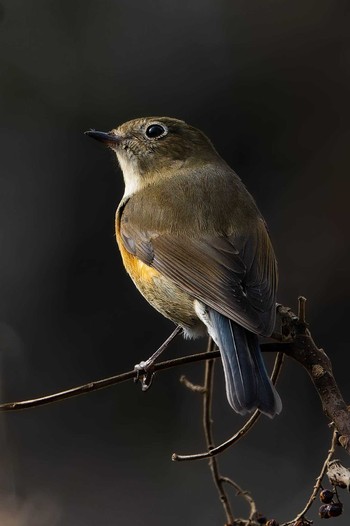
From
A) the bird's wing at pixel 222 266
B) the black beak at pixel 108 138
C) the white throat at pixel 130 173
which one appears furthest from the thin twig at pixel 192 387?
the black beak at pixel 108 138

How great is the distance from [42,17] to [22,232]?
3.98ft

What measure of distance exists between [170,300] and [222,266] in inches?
6.5

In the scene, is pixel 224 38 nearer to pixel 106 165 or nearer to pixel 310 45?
pixel 310 45

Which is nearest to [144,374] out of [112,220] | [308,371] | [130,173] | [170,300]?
[170,300]

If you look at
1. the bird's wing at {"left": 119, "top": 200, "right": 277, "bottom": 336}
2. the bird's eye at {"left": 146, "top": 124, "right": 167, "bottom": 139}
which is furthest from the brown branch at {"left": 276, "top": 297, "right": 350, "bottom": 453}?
the bird's eye at {"left": 146, "top": 124, "right": 167, "bottom": 139}

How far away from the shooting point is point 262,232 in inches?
100

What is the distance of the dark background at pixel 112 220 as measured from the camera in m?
4.00

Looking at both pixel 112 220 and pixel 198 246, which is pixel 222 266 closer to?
pixel 198 246

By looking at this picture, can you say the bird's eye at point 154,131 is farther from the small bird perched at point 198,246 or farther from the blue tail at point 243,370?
the blue tail at point 243,370

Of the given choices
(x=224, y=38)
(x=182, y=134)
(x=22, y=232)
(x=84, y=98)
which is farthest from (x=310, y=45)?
(x=182, y=134)

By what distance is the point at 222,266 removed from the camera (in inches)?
92.3

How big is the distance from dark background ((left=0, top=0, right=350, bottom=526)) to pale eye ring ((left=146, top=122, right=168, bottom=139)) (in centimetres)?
119

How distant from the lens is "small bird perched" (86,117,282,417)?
81.5 inches

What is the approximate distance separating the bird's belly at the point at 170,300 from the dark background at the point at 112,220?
1.37m
